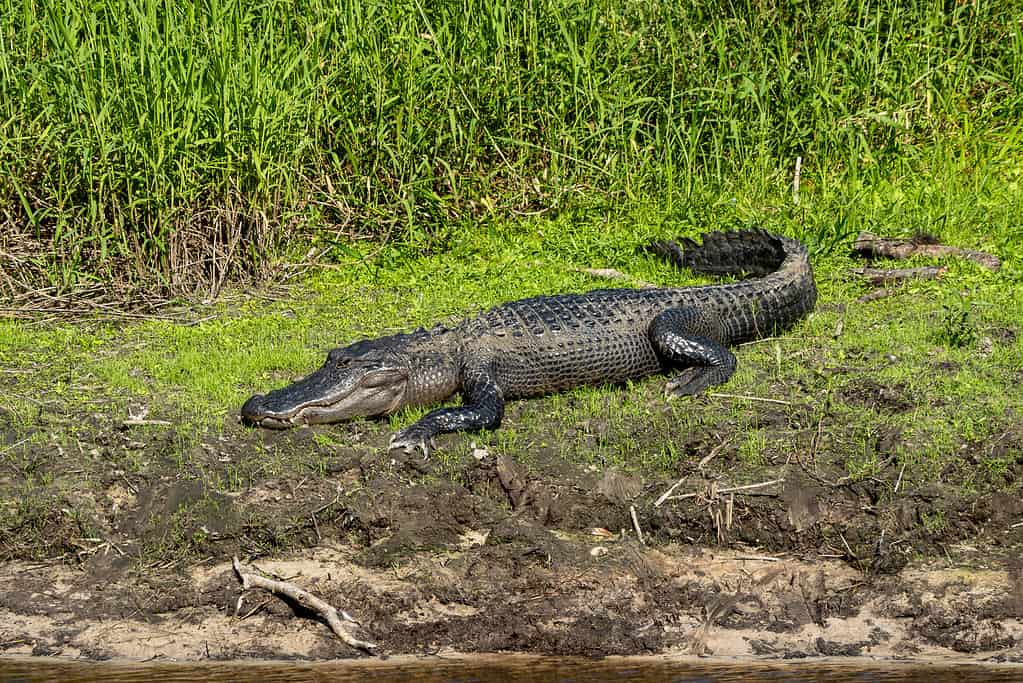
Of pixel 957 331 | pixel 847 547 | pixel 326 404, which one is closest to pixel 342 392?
pixel 326 404

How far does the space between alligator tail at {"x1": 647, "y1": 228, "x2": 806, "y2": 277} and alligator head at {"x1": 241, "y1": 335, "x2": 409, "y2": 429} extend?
2.16m

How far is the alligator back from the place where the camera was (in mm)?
5574

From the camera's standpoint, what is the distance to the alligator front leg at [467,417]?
494cm

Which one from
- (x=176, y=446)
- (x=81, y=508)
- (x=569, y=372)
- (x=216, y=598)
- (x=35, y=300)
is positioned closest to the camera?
(x=216, y=598)

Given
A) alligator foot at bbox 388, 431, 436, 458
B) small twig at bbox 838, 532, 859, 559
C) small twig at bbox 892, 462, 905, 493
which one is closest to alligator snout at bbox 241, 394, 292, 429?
alligator foot at bbox 388, 431, 436, 458

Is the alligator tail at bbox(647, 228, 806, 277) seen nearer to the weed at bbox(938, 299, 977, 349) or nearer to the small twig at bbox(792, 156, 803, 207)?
the weed at bbox(938, 299, 977, 349)

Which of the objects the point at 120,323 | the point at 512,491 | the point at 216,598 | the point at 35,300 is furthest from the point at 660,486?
the point at 35,300

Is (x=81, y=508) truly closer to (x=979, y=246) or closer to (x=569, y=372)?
(x=569, y=372)

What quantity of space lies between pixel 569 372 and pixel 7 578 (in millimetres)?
2408

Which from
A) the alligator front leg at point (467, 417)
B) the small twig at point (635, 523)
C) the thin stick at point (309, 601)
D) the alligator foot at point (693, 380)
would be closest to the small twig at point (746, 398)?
the alligator foot at point (693, 380)

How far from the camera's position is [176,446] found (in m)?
4.95

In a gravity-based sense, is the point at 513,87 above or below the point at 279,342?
above

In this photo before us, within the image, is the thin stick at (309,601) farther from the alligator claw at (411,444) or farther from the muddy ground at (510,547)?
the alligator claw at (411,444)

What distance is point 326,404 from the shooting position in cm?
517
